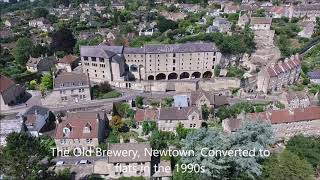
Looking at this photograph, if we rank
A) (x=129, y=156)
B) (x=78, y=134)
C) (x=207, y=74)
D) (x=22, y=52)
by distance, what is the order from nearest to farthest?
(x=129, y=156) → (x=78, y=134) → (x=207, y=74) → (x=22, y=52)

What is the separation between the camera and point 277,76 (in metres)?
63.0

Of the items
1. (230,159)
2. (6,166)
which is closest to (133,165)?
(230,159)

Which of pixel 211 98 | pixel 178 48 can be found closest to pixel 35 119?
pixel 211 98

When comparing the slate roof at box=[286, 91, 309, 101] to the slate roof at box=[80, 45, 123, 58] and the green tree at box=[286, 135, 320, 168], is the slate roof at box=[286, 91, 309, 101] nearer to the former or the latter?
the green tree at box=[286, 135, 320, 168]

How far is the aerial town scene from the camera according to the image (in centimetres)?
3900

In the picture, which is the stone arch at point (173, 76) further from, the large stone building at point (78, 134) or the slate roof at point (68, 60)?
the large stone building at point (78, 134)

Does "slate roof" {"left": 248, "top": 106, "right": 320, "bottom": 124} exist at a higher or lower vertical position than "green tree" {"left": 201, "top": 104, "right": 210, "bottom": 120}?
higher

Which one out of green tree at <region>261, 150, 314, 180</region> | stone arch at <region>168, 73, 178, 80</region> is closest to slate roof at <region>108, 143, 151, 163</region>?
green tree at <region>261, 150, 314, 180</region>

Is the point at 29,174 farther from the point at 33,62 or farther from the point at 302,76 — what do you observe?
the point at 302,76

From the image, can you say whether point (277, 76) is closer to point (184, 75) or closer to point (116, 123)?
point (184, 75)

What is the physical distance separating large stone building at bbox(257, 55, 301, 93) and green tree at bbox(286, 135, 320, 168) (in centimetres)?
1510

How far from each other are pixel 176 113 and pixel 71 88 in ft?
63.1

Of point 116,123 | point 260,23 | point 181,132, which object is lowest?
point 181,132

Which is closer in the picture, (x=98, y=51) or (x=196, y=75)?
(x=98, y=51)
